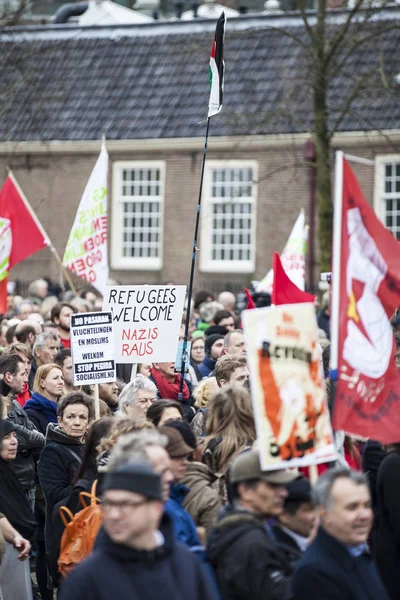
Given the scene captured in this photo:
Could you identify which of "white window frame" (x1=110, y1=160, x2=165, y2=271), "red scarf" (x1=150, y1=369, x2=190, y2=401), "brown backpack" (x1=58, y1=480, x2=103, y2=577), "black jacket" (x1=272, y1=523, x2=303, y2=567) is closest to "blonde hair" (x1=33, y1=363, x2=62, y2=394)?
"red scarf" (x1=150, y1=369, x2=190, y2=401)

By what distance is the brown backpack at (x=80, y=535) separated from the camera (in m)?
6.44

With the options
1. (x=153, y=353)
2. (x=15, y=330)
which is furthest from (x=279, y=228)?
(x=153, y=353)

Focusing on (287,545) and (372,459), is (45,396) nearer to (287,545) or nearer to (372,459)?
(372,459)

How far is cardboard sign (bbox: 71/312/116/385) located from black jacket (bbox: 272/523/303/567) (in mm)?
3782

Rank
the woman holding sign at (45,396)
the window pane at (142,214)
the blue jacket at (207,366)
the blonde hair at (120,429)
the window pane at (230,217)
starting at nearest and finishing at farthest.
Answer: the blonde hair at (120,429) → the woman holding sign at (45,396) → the blue jacket at (207,366) → the window pane at (230,217) → the window pane at (142,214)

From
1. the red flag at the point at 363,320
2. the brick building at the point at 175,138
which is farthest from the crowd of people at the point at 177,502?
the brick building at the point at 175,138

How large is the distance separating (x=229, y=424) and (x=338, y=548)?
179cm

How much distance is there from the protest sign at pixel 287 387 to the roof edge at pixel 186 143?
20.8 meters

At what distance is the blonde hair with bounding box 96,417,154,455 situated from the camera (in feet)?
21.1

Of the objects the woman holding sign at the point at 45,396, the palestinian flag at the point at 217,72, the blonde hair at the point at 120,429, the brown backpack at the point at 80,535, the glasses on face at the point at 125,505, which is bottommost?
the brown backpack at the point at 80,535

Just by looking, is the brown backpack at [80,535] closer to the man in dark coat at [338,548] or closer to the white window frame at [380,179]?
the man in dark coat at [338,548]

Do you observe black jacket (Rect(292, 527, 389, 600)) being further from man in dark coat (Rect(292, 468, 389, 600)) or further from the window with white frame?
the window with white frame

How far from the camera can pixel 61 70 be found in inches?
1242

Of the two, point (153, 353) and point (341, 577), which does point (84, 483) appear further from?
point (153, 353)
